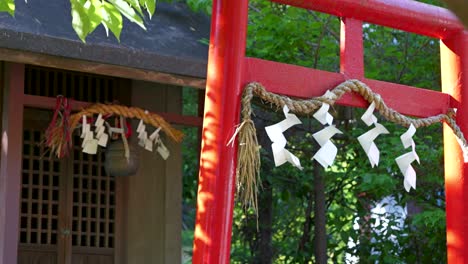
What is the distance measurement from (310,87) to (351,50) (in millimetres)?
412

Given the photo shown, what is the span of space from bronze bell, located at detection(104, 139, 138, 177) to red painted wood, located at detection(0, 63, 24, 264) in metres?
0.91

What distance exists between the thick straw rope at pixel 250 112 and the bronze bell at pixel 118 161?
2.51 metres

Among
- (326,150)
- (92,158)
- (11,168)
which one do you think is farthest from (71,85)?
(326,150)

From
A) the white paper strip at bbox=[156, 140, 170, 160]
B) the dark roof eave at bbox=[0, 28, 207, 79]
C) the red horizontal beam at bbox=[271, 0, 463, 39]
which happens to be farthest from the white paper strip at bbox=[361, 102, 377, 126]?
the white paper strip at bbox=[156, 140, 170, 160]

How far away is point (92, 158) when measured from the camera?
24.0ft

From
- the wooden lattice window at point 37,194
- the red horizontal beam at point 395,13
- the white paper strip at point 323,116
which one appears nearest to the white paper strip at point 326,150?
the white paper strip at point 323,116

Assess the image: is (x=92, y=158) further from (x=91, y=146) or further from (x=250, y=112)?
(x=250, y=112)

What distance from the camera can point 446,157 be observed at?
5133 mm

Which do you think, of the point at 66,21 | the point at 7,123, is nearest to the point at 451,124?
the point at 66,21

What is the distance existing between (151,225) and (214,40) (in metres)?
3.40

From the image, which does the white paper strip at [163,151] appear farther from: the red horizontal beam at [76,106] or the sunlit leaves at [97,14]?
the sunlit leaves at [97,14]

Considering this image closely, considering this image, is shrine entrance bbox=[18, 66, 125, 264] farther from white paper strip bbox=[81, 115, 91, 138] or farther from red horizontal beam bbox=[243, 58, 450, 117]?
red horizontal beam bbox=[243, 58, 450, 117]

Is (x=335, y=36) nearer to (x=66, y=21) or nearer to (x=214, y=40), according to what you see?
(x=66, y=21)

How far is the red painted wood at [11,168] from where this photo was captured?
5949mm
